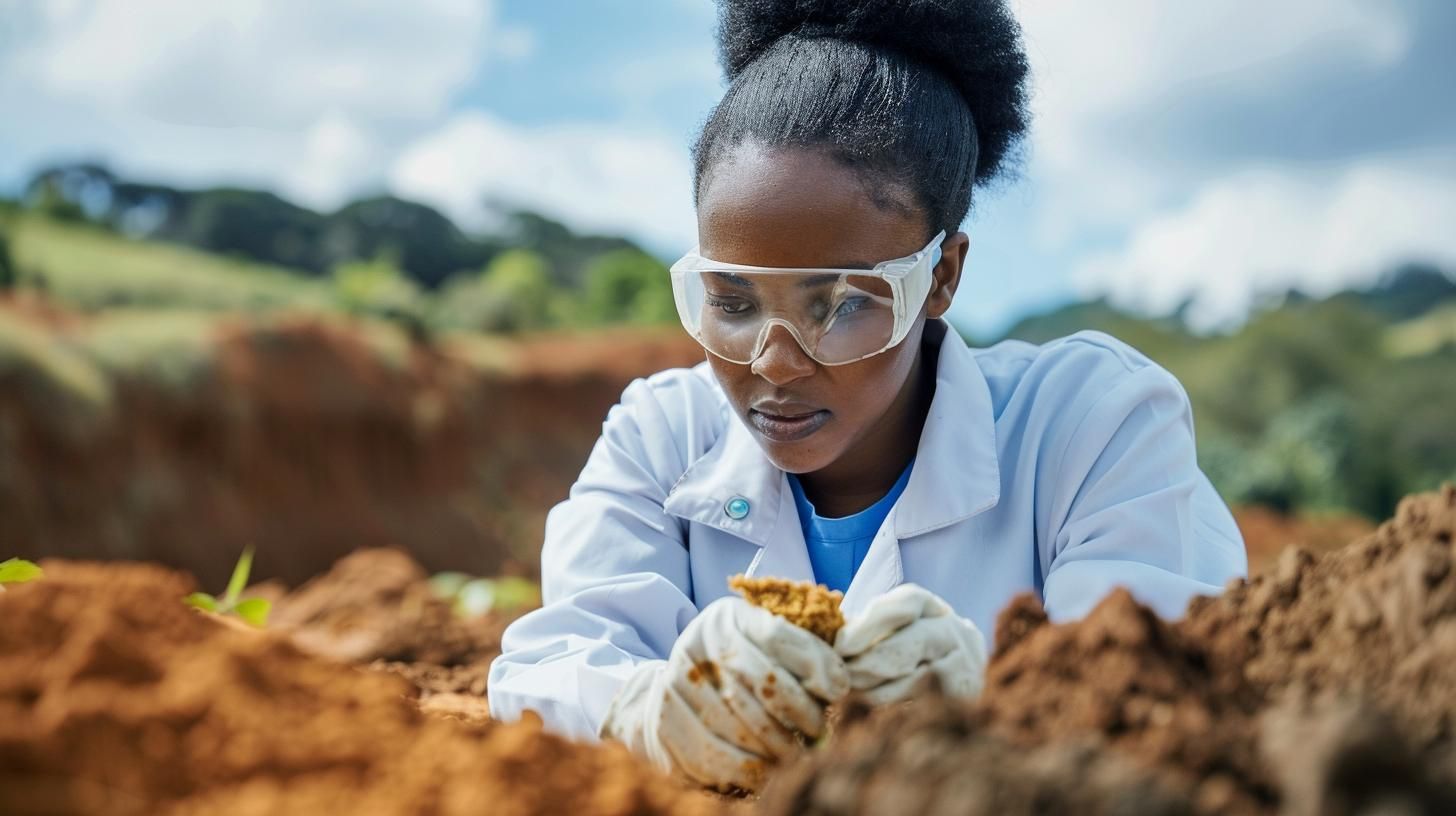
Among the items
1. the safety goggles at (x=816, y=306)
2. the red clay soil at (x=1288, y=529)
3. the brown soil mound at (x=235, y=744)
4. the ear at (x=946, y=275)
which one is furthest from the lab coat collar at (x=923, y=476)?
the red clay soil at (x=1288, y=529)

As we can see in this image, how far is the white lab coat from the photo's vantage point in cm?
→ 254

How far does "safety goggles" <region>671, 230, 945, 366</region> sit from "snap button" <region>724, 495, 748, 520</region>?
0.39m

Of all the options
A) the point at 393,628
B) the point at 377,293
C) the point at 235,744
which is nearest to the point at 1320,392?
the point at 377,293

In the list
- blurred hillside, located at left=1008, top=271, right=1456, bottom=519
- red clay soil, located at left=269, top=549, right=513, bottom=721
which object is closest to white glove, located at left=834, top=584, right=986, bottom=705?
red clay soil, located at left=269, top=549, right=513, bottom=721

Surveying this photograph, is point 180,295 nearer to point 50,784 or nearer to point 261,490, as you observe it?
point 261,490

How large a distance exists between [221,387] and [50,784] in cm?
1444

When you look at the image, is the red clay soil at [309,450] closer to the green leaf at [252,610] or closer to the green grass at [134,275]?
the green grass at [134,275]

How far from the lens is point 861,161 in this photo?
269 cm

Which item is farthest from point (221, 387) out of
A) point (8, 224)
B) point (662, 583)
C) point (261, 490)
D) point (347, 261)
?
point (662, 583)

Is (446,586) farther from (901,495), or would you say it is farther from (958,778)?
(958,778)

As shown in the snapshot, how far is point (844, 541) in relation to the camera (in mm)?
3043

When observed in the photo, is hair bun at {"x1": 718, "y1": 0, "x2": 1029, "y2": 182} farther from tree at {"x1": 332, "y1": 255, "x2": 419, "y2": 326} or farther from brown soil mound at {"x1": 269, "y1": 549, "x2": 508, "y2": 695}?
tree at {"x1": 332, "y1": 255, "x2": 419, "y2": 326}

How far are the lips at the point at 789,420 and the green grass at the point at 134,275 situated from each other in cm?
1652

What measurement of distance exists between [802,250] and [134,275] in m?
19.1
